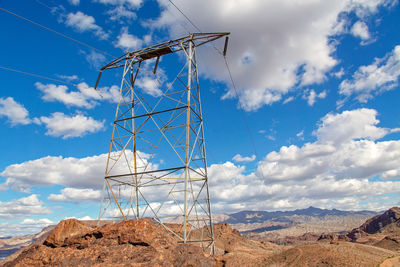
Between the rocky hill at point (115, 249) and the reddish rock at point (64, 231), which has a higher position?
the reddish rock at point (64, 231)

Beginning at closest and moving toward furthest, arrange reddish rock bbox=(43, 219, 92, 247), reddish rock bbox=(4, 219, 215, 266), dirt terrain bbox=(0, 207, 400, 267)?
reddish rock bbox=(4, 219, 215, 266) < dirt terrain bbox=(0, 207, 400, 267) < reddish rock bbox=(43, 219, 92, 247)

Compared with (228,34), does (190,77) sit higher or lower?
lower

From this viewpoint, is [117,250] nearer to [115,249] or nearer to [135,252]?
[115,249]

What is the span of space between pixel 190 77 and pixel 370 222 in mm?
183525

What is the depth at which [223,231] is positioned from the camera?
3433 inches

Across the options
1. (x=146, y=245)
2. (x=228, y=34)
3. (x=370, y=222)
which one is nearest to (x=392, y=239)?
(x=228, y=34)

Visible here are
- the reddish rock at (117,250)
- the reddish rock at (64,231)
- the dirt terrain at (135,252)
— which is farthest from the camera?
the reddish rock at (64,231)

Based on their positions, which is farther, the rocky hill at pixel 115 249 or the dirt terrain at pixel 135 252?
the dirt terrain at pixel 135 252

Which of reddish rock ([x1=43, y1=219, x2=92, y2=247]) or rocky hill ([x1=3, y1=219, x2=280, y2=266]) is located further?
reddish rock ([x1=43, y1=219, x2=92, y2=247])

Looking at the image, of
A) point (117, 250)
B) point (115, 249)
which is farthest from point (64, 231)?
point (117, 250)

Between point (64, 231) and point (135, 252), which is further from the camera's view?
point (64, 231)

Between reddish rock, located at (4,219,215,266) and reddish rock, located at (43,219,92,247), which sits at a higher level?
reddish rock, located at (43,219,92,247)

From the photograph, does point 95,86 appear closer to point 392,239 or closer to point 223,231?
point 392,239

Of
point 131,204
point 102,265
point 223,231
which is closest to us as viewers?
point 102,265
